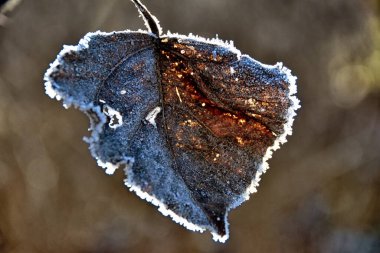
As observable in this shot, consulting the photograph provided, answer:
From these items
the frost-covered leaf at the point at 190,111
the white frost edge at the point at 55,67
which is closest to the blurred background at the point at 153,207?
the frost-covered leaf at the point at 190,111

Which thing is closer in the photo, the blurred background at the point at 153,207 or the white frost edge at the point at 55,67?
the white frost edge at the point at 55,67

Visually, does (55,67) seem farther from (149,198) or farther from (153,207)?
(153,207)

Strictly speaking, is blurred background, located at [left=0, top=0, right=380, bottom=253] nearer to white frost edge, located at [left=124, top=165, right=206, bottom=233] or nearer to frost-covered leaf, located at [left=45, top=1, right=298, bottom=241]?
frost-covered leaf, located at [left=45, top=1, right=298, bottom=241]

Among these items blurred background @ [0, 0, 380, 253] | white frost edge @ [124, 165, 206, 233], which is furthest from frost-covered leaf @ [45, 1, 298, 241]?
blurred background @ [0, 0, 380, 253]

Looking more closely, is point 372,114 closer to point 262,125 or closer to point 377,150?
point 377,150

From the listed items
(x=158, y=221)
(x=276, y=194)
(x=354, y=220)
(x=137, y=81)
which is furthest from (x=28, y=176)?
(x=137, y=81)

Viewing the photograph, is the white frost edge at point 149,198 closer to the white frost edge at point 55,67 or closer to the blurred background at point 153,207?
the white frost edge at point 55,67
